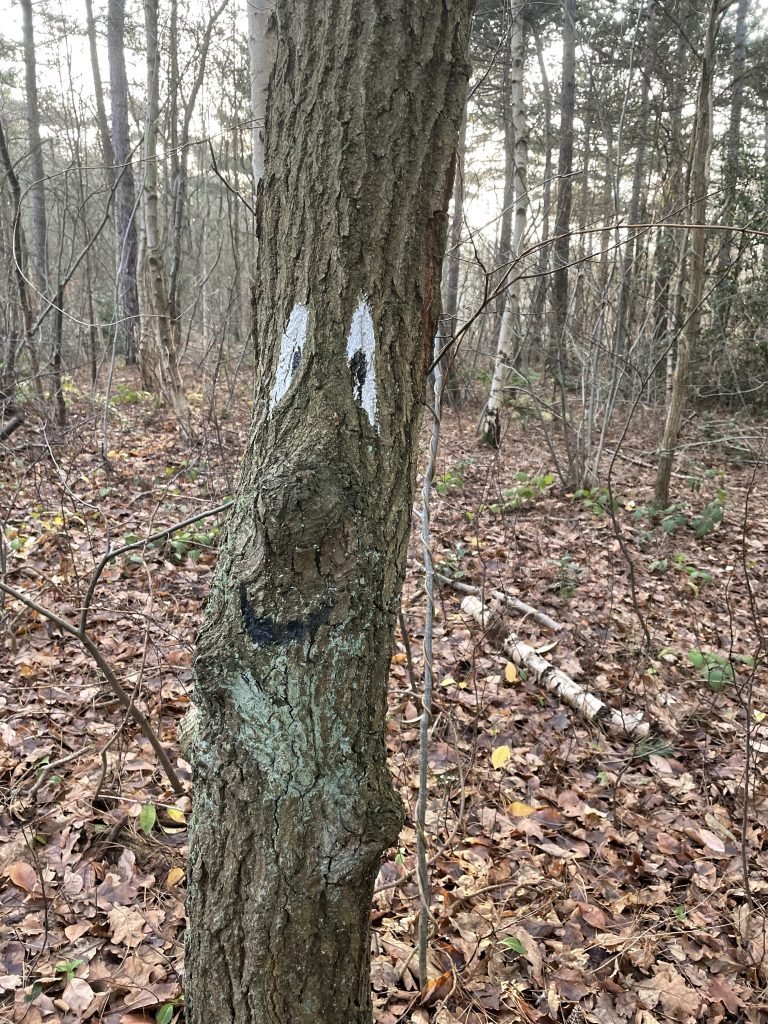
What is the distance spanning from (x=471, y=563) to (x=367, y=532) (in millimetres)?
3618

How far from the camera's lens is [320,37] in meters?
1.18

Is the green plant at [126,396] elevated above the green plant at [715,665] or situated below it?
above

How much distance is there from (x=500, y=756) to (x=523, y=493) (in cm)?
349

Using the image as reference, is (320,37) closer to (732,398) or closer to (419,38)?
(419,38)

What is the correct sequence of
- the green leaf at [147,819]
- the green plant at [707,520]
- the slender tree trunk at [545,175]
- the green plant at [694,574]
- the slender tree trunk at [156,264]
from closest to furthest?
the green leaf at [147,819], the green plant at [694,574], the green plant at [707,520], the slender tree trunk at [156,264], the slender tree trunk at [545,175]

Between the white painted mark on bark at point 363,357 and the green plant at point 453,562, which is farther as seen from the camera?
the green plant at point 453,562

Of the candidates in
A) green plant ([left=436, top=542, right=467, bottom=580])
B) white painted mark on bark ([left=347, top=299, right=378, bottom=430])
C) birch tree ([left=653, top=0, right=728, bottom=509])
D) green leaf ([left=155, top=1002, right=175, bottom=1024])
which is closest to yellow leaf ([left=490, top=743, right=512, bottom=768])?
green leaf ([left=155, top=1002, right=175, bottom=1024])

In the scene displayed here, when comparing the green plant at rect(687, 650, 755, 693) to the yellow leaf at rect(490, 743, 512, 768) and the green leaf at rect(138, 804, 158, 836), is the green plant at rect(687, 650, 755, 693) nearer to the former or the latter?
the yellow leaf at rect(490, 743, 512, 768)

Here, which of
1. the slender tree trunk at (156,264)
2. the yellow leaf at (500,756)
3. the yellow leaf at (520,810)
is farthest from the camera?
the slender tree trunk at (156,264)

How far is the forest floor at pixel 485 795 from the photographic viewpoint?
6.32 ft

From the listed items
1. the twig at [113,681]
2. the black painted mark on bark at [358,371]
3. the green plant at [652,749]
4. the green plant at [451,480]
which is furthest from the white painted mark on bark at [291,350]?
the green plant at [451,480]

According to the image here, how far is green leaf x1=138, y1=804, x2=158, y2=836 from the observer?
2264mm

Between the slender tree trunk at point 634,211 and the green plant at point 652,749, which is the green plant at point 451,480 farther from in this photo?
the green plant at point 652,749

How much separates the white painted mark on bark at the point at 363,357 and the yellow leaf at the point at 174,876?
1842mm
